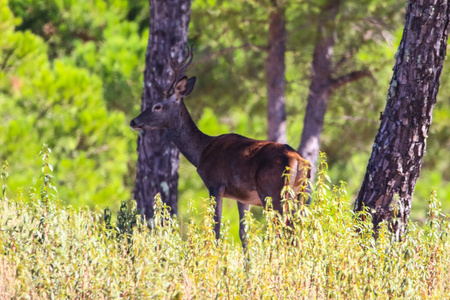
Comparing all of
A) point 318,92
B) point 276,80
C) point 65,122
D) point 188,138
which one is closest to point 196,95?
point 276,80

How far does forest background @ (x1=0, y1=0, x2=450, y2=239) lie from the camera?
49.9 ft

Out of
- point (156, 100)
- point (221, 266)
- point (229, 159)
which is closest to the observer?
point (221, 266)

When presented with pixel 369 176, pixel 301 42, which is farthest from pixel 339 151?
pixel 369 176

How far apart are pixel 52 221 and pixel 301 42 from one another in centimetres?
1132

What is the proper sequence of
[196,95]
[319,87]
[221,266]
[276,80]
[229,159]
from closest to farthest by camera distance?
[221,266] → [229,159] → [276,80] → [319,87] → [196,95]

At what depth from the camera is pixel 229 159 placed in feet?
24.5

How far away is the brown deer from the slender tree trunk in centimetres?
632

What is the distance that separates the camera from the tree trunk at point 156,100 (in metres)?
9.45

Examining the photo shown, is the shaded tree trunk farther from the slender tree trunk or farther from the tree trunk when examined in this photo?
the tree trunk

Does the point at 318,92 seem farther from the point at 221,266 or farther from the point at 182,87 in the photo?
the point at 221,266

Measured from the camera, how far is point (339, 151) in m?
18.1

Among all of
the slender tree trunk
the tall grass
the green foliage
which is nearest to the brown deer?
the tall grass

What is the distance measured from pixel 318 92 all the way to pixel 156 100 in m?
6.85

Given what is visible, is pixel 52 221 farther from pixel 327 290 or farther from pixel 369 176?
pixel 369 176
